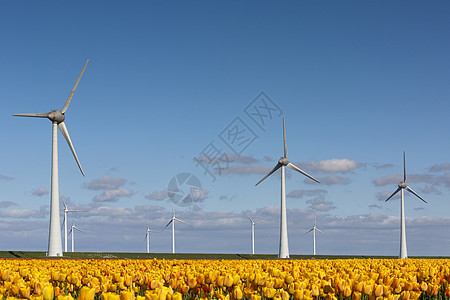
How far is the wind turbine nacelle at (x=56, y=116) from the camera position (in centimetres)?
6625

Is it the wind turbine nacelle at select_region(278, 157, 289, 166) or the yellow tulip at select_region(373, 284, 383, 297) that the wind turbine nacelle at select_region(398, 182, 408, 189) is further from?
the yellow tulip at select_region(373, 284, 383, 297)

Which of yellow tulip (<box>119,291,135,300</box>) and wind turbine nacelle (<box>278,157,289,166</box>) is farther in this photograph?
wind turbine nacelle (<box>278,157,289,166</box>)

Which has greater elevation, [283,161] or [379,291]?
[283,161]

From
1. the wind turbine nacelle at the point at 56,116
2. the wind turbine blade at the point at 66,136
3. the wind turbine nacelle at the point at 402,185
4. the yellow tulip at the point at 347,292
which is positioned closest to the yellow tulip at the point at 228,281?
the yellow tulip at the point at 347,292

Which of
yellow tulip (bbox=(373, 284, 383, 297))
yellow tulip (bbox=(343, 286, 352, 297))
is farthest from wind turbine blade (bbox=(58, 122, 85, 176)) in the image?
yellow tulip (bbox=(373, 284, 383, 297))

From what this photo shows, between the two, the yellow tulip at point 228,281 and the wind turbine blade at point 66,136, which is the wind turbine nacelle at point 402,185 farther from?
the yellow tulip at point 228,281

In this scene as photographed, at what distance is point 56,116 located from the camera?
6625 centimetres

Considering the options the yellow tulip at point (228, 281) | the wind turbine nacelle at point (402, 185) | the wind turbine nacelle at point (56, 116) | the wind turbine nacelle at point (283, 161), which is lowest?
the yellow tulip at point (228, 281)

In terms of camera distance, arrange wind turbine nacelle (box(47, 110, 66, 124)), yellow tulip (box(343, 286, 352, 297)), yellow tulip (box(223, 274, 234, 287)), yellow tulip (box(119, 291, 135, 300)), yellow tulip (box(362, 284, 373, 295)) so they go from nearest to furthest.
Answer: yellow tulip (box(119, 291, 135, 300)), yellow tulip (box(362, 284, 373, 295)), yellow tulip (box(343, 286, 352, 297)), yellow tulip (box(223, 274, 234, 287)), wind turbine nacelle (box(47, 110, 66, 124))

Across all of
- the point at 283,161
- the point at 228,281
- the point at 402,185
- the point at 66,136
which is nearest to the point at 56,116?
the point at 66,136

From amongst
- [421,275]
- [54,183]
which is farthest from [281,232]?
[421,275]

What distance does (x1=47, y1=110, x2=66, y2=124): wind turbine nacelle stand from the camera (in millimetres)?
66250

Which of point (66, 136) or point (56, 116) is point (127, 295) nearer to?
point (66, 136)

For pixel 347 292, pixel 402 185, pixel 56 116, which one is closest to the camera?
pixel 347 292
